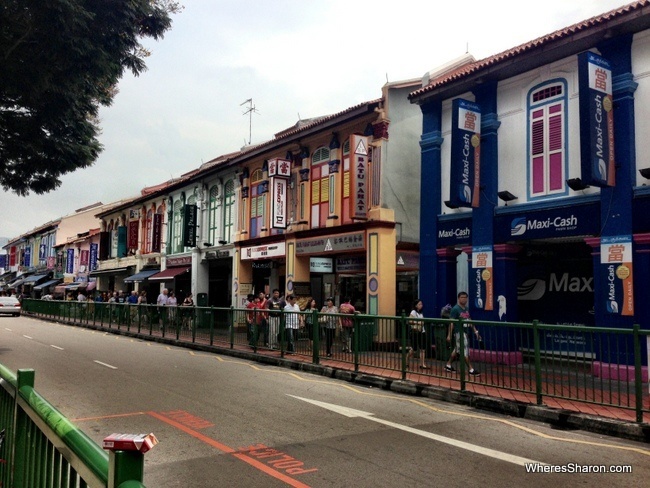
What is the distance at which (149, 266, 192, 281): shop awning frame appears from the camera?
29227 millimetres

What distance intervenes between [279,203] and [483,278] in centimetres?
967

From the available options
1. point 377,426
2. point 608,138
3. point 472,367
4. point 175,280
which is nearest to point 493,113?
point 608,138

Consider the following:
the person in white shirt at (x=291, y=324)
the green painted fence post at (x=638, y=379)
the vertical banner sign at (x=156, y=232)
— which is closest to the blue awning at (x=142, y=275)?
the vertical banner sign at (x=156, y=232)

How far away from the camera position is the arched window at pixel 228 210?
87.0 feet

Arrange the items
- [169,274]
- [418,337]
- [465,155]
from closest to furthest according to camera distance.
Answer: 1. [418,337]
2. [465,155]
3. [169,274]

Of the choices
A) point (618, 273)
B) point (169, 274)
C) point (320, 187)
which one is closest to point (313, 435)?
point (618, 273)

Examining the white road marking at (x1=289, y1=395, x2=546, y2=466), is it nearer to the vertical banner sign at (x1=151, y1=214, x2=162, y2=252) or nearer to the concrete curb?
the concrete curb

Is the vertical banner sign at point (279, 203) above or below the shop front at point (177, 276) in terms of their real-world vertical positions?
above

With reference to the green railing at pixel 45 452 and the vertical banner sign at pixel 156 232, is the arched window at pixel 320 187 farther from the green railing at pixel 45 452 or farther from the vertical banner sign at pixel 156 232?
the green railing at pixel 45 452

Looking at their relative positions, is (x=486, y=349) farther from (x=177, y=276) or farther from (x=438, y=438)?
(x=177, y=276)

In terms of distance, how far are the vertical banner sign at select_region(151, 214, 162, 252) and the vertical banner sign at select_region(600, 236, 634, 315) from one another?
25790 millimetres

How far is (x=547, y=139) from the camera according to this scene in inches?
536

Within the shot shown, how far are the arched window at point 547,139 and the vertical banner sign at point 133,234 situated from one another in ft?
92.0

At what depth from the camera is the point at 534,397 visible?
9305mm
